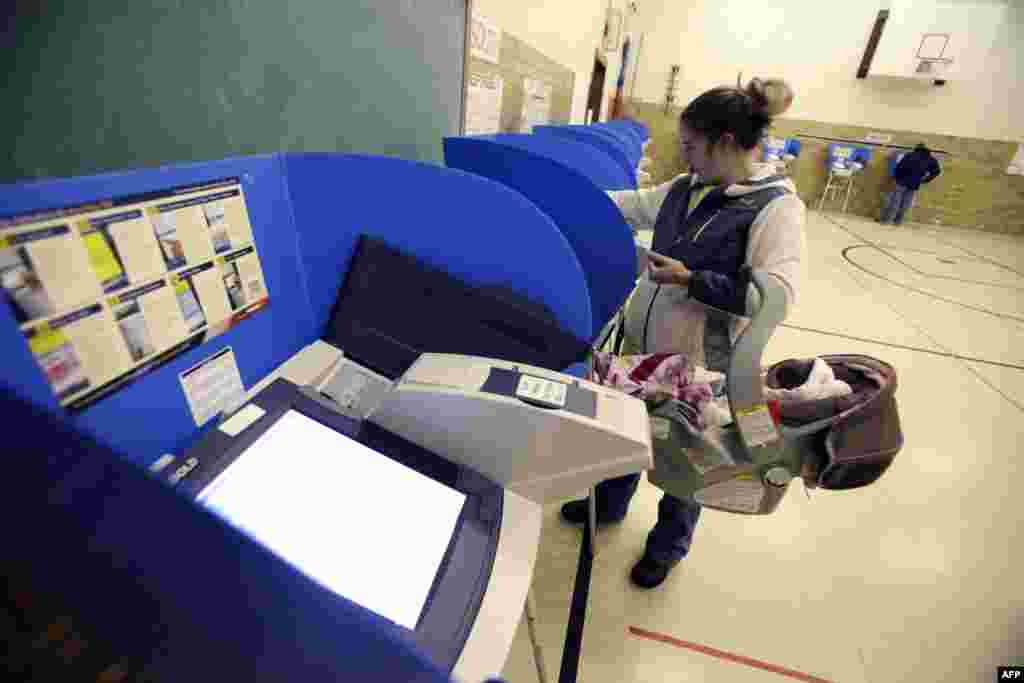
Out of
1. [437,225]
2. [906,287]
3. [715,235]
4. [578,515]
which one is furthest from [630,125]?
[437,225]

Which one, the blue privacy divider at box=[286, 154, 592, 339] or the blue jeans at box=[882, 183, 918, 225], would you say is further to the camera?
the blue jeans at box=[882, 183, 918, 225]

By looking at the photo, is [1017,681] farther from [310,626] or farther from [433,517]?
[310,626]

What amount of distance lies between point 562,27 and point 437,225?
2.59m

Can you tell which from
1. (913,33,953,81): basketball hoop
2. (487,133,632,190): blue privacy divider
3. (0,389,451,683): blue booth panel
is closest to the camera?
(0,389,451,683): blue booth panel

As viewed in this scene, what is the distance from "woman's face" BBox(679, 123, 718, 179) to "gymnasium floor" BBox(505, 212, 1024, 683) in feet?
3.57

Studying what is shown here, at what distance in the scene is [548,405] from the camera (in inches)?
20.9

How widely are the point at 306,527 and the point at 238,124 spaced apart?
0.61 m

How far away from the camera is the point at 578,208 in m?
1.08

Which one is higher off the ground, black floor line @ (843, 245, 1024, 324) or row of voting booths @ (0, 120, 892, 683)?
row of voting booths @ (0, 120, 892, 683)

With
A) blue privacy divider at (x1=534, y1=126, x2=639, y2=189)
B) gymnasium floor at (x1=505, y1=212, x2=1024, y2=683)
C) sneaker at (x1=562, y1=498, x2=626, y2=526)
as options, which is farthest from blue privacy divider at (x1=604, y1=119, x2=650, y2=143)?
sneaker at (x1=562, y1=498, x2=626, y2=526)

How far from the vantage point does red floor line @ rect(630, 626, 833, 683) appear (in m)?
1.13

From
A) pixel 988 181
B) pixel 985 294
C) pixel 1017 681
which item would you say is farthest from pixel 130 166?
pixel 988 181

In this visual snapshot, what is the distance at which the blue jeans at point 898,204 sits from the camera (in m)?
7.31

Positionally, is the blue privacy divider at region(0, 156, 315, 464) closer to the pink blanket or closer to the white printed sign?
the pink blanket
